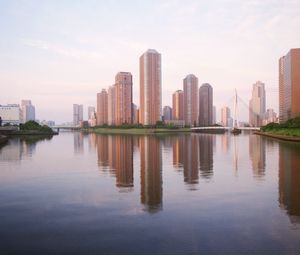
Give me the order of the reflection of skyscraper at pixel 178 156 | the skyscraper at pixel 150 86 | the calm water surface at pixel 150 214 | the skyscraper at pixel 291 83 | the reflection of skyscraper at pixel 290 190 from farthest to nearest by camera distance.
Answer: the skyscraper at pixel 150 86, the skyscraper at pixel 291 83, the reflection of skyscraper at pixel 178 156, the reflection of skyscraper at pixel 290 190, the calm water surface at pixel 150 214

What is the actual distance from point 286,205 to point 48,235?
410 inches

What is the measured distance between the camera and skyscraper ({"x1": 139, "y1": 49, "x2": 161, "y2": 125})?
593 feet

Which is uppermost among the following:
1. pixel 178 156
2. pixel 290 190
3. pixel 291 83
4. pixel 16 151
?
pixel 291 83

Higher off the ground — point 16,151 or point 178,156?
point 16,151

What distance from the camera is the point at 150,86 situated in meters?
181

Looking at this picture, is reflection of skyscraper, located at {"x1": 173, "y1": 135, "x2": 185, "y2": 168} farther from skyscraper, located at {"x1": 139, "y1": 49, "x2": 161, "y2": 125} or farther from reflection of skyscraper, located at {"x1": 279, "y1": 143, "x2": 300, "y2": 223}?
skyscraper, located at {"x1": 139, "y1": 49, "x2": 161, "y2": 125}

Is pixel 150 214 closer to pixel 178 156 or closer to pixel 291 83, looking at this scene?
pixel 178 156

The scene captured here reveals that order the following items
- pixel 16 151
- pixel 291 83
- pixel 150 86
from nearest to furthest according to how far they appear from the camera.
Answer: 1. pixel 16 151
2. pixel 291 83
3. pixel 150 86

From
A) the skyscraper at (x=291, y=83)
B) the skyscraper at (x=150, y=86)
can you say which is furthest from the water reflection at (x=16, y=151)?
the skyscraper at (x=291, y=83)

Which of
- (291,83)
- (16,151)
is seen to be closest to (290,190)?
(16,151)

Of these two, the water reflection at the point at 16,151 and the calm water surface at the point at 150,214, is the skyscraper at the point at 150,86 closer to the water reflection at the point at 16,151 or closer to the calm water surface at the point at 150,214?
the water reflection at the point at 16,151

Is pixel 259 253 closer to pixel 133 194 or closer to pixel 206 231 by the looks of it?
pixel 206 231

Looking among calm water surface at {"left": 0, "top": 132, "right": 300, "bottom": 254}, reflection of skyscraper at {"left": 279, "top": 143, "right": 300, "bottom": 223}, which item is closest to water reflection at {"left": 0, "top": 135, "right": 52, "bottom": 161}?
calm water surface at {"left": 0, "top": 132, "right": 300, "bottom": 254}

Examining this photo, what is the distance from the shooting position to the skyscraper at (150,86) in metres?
181
